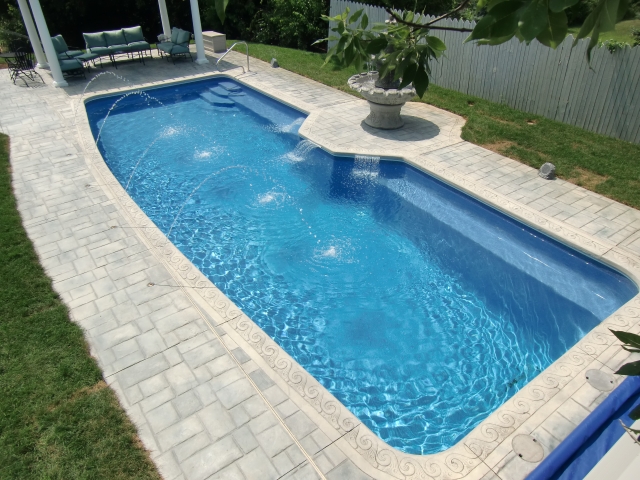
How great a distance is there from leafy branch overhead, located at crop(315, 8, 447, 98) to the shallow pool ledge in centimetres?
409

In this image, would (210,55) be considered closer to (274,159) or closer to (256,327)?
(274,159)

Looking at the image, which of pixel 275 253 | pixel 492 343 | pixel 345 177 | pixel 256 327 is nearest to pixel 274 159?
pixel 345 177

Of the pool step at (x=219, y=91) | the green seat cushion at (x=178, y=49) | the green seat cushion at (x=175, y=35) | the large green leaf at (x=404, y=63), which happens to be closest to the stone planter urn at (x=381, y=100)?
the pool step at (x=219, y=91)

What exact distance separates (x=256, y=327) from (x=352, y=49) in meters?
4.96

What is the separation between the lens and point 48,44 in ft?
43.0

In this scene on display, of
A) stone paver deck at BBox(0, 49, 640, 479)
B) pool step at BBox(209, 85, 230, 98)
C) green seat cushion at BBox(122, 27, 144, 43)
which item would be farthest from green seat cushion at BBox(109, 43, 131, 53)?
stone paver deck at BBox(0, 49, 640, 479)

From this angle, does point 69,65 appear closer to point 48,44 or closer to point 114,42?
point 48,44

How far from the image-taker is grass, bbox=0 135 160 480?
171 inches

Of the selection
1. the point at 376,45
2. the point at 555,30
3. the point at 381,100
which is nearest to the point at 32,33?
the point at 381,100

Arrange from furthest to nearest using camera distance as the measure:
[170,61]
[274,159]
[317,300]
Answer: [170,61] → [274,159] → [317,300]

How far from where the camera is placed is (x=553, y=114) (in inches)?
451

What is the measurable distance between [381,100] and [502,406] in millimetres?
7674

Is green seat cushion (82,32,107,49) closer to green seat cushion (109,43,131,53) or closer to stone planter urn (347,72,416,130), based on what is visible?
green seat cushion (109,43,131,53)

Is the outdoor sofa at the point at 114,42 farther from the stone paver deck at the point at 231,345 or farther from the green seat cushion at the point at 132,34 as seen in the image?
the stone paver deck at the point at 231,345
